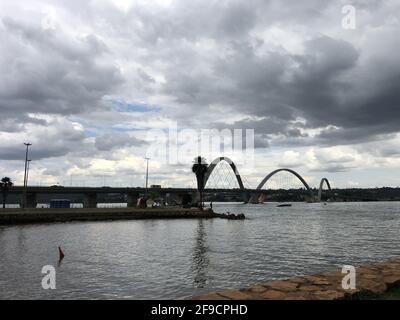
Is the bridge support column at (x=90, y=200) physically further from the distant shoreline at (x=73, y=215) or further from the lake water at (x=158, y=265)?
the lake water at (x=158, y=265)

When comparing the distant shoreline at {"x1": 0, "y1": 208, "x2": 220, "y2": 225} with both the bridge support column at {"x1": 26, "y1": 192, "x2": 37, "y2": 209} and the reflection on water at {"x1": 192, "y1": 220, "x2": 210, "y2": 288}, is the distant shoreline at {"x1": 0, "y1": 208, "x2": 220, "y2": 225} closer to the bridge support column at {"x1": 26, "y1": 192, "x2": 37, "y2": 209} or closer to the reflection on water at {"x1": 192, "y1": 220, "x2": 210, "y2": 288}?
the reflection on water at {"x1": 192, "y1": 220, "x2": 210, "y2": 288}

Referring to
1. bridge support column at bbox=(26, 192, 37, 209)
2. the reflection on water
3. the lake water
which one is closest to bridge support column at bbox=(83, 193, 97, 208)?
bridge support column at bbox=(26, 192, 37, 209)

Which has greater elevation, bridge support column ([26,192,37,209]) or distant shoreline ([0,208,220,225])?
bridge support column ([26,192,37,209])

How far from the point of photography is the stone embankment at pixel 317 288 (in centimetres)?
1247

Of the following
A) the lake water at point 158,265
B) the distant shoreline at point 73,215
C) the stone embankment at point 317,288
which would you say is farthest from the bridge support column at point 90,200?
the stone embankment at point 317,288

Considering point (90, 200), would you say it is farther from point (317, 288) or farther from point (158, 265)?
point (317, 288)

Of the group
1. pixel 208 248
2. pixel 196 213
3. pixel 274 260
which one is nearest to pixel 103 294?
pixel 274 260

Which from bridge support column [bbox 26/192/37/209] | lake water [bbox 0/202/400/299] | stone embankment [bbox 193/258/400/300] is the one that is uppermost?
bridge support column [bbox 26/192/37/209]

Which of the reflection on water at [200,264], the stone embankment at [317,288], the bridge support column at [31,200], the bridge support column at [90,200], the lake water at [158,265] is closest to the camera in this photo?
the stone embankment at [317,288]

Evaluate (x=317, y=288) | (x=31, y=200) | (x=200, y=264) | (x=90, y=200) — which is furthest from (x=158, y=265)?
(x=90, y=200)

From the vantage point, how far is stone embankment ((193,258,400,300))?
12.5m

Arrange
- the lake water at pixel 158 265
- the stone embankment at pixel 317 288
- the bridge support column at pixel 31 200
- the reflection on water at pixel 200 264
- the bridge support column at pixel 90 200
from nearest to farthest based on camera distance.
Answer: the stone embankment at pixel 317 288
the lake water at pixel 158 265
the reflection on water at pixel 200 264
the bridge support column at pixel 31 200
the bridge support column at pixel 90 200
